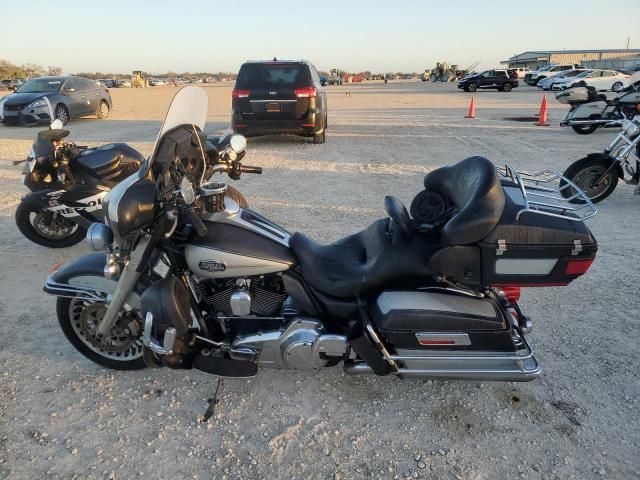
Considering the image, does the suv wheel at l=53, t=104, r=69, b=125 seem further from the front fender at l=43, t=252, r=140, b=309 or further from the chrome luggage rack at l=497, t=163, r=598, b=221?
the chrome luggage rack at l=497, t=163, r=598, b=221

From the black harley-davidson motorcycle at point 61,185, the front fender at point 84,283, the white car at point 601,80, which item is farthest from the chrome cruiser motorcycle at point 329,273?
the white car at point 601,80

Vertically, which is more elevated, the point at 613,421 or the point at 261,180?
the point at 261,180

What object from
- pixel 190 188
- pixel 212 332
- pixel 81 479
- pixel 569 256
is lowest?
pixel 81 479

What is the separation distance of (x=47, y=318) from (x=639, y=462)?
3921mm

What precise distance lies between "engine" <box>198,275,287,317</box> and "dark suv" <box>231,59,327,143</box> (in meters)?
7.68

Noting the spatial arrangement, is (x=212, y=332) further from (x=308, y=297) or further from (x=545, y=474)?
(x=545, y=474)

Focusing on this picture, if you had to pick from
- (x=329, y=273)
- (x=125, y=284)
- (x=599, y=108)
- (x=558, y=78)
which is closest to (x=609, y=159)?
(x=599, y=108)

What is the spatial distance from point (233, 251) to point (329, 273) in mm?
515

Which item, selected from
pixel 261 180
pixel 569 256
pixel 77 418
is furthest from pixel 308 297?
pixel 261 180

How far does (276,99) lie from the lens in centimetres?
962

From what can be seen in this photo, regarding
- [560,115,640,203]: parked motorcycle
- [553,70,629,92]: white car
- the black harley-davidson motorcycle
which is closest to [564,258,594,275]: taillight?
the black harley-davidson motorcycle

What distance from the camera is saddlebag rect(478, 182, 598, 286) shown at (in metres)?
2.16

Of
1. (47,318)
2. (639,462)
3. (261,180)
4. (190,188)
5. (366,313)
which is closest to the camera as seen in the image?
(190,188)

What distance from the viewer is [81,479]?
225cm
